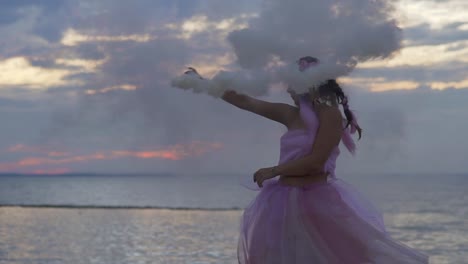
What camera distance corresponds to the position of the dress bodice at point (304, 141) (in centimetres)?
342

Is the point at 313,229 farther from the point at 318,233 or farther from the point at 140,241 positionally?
the point at 140,241

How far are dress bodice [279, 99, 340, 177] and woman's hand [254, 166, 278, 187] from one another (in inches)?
5.0

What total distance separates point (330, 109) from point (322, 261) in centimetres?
79

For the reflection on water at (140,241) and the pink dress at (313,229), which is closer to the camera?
the pink dress at (313,229)

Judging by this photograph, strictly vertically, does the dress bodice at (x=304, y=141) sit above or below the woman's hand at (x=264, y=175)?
above

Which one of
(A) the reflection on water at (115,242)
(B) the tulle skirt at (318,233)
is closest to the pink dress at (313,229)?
(B) the tulle skirt at (318,233)

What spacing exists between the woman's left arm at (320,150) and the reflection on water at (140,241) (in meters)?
7.70

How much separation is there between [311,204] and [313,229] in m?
0.13

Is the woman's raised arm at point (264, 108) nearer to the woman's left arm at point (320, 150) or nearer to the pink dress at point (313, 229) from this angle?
the pink dress at point (313, 229)

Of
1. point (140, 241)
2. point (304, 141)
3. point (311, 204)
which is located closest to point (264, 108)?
point (304, 141)

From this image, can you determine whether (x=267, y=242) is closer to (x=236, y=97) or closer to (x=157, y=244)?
(x=236, y=97)

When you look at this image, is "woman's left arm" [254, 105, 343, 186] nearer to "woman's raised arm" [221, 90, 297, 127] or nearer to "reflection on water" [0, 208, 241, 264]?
"woman's raised arm" [221, 90, 297, 127]

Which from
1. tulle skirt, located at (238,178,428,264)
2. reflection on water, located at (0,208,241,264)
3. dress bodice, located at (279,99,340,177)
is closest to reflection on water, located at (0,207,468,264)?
reflection on water, located at (0,208,241,264)

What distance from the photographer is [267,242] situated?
3.48 meters
